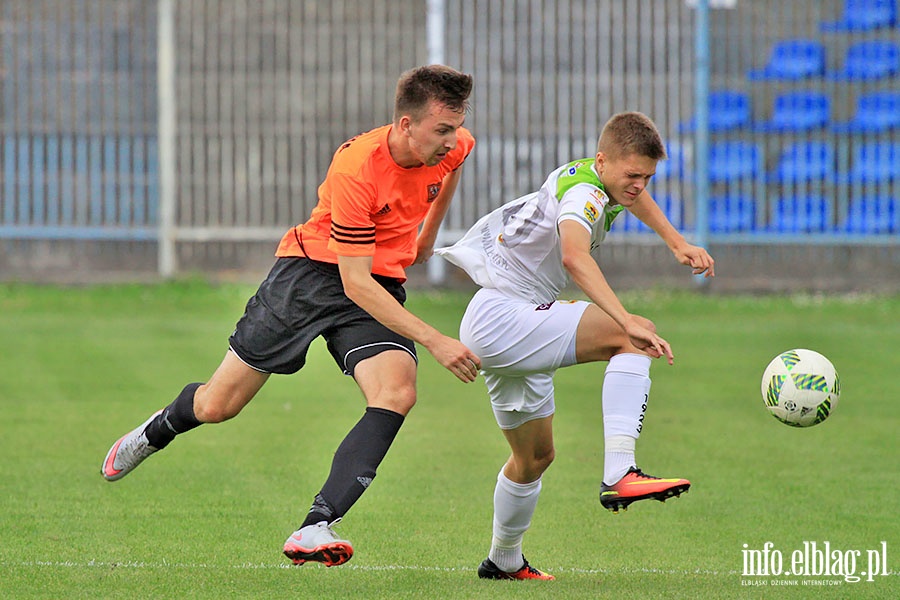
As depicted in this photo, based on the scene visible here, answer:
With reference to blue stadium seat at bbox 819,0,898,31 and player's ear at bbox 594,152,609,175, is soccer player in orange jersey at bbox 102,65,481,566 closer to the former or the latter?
player's ear at bbox 594,152,609,175

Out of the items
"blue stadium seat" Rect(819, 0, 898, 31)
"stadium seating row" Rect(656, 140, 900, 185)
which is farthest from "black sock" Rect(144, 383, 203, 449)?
"blue stadium seat" Rect(819, 0, 898, 31)

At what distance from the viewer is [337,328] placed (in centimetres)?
586

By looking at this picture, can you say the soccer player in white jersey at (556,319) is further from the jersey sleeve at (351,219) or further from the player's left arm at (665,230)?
the jersey sleeve at (351,219)

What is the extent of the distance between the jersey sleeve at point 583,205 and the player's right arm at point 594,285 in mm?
28

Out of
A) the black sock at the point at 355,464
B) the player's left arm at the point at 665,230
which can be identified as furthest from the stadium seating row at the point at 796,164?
the black sock at the point at 355,464

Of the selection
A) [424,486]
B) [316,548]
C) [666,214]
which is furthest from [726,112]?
[316,548]

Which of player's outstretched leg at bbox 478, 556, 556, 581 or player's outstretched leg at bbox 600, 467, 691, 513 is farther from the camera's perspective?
player's outstretched leg at bbox 478, 556, 556, 581

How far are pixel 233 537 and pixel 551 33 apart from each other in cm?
→ 1224

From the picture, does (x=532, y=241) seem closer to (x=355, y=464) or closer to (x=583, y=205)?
Answer: (x=583, y=205)

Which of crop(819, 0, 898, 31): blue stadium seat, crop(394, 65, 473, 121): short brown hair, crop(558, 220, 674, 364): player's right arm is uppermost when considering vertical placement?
crop(819, 0, 898, 31): blue stadium seat

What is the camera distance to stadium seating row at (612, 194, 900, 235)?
1725 centimetres

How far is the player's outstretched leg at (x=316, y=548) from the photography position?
4.86 meters

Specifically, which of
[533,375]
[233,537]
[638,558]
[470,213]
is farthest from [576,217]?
[470,213]

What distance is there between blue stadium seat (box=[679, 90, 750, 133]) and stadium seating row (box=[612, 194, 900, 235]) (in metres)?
0.87
